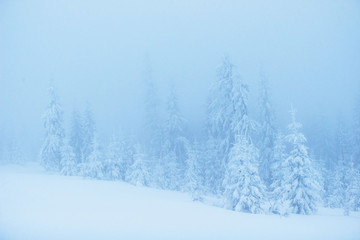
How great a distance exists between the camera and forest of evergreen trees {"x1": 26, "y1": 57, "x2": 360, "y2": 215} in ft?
40.2

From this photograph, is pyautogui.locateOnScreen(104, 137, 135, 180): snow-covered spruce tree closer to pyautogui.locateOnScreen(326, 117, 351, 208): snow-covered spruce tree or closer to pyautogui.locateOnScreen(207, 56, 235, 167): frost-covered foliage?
pyautogui.locateOnScreen(207, 56, 235, 167): frost-covered foliage

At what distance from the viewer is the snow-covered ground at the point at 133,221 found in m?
8.23

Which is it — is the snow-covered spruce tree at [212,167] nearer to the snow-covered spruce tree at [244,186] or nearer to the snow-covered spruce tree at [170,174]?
the snow-covered spruce tree at [170,174]

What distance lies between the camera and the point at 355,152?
3328 centimetres

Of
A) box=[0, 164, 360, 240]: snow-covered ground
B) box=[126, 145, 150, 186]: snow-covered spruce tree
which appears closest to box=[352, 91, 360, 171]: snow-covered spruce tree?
box=[0, 164, 360, 240]: snow-covered ground

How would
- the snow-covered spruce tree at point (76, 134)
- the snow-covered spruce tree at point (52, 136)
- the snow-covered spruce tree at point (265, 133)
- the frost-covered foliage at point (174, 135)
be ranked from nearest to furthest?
the snow-covered spruce tree at point (265, 133) < the snow-covered spruce tree at point (52, 136) < the snow-covered spruce tree at point (76, 134) < the frost-covered foliage at point (174, 135)

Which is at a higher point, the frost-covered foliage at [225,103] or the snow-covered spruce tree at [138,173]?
the frost-covered foliage at [225,103]

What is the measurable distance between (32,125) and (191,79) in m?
61.4

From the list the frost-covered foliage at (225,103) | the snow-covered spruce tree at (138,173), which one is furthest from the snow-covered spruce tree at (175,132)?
the snow-covered spruce tree at (138,173)

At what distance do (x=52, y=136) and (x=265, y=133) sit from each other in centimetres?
2385

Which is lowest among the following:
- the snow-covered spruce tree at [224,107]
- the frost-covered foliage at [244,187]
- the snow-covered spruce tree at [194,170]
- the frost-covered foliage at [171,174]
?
the frost-covered foliage at [171,174]

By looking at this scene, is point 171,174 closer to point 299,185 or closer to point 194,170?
point 194,170

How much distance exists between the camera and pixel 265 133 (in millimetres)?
26875

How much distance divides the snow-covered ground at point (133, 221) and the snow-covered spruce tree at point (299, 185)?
2.48ft
